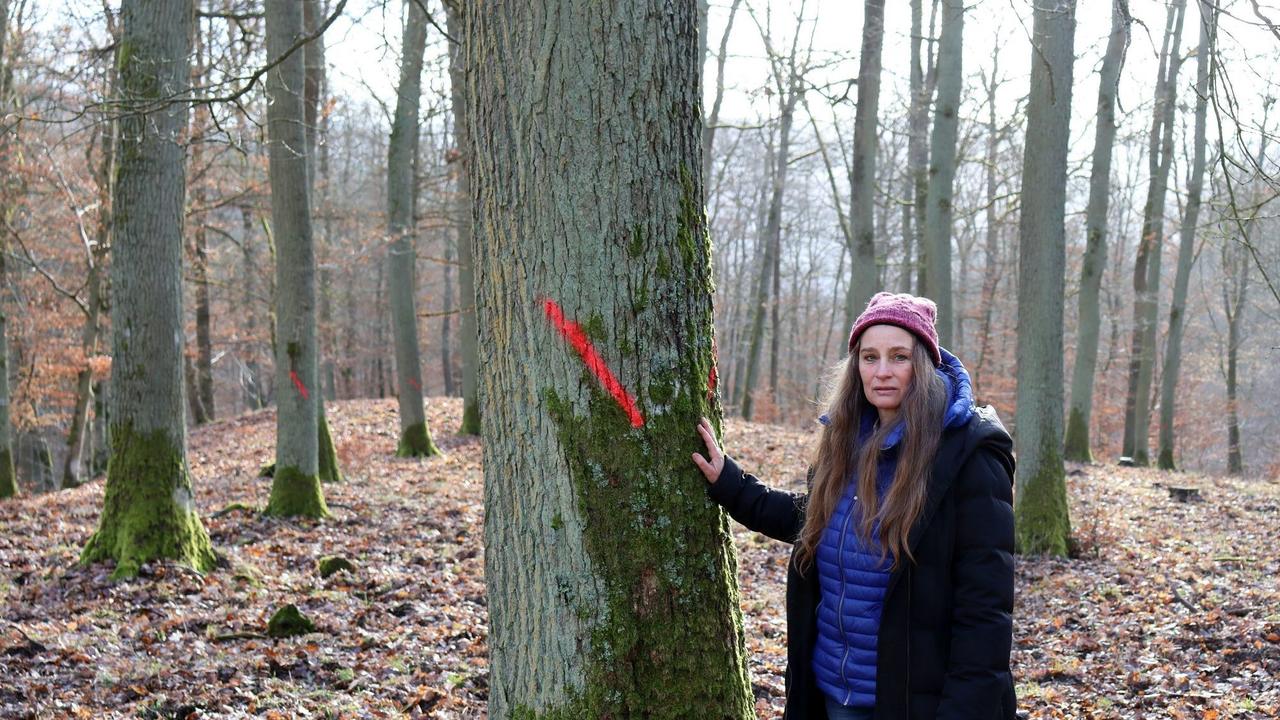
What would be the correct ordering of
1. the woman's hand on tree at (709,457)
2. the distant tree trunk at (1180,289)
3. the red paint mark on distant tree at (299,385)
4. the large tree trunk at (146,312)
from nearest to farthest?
the woman's hand on tree at (709,457) < the large tree trunk at (146,312) < the red paint mark on distant tree at (299,385) < the distant tree trunk at (1180,289)

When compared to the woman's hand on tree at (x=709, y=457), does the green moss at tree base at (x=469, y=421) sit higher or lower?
lower

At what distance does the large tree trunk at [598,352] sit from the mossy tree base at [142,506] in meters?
5.42

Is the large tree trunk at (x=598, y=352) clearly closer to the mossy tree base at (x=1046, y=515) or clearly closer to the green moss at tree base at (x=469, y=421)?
the mossy tree base at (x=1046, y=515)

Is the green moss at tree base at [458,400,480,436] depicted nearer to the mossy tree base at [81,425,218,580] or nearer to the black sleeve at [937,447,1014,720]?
the mossy tree base at [81,425,218,580]

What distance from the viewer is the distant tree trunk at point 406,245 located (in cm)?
1390

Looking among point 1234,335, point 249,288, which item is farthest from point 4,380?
point 1234,335

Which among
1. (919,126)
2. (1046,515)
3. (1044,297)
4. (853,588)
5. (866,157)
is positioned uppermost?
(919,126)

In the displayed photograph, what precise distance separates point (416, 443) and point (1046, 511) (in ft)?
33.4

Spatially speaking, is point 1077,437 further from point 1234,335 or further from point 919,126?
point 1234,335

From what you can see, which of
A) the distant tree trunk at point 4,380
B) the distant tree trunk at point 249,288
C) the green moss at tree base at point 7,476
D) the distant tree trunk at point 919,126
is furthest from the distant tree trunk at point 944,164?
the distant tree trunk at point 249,288

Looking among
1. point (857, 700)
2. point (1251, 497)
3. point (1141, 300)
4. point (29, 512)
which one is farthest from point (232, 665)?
point (1141, 300)

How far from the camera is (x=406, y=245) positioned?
1526cm

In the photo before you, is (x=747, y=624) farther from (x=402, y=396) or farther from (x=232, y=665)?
(x=402, y=396)

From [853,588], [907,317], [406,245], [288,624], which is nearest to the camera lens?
[853,588]
